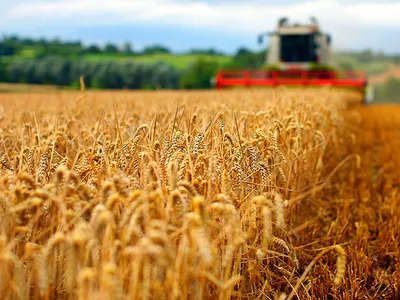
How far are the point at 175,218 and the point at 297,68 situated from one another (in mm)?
21994

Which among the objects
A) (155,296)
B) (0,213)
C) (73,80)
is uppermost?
(0,213)

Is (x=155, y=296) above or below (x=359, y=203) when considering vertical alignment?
above

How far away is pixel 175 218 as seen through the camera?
206 cm

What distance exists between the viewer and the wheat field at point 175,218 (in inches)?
66.3

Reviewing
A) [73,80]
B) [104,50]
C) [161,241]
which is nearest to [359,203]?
Answer: [161,241]

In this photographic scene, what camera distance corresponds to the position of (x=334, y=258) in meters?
3.83

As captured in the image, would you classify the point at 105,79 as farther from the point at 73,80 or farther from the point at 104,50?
the point at 104,50

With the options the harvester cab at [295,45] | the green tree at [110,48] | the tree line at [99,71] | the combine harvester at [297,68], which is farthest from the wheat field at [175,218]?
the green tree at [110,48]

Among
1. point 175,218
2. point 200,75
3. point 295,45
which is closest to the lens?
point 175,218

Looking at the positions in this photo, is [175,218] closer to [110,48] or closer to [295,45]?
[295,45]

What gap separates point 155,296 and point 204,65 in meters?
40.6

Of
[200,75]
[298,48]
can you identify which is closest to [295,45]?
[298,48]

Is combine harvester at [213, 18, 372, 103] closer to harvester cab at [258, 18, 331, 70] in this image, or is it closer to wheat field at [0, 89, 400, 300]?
harvester cab at [258, 18, 331, 70]

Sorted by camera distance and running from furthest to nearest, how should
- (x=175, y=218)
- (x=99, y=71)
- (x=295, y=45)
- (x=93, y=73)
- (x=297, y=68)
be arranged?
1. (x=93, y=73)
2. (x=99, y=71)
3. (x=295, y=45)
4. (x=297, y=68)
5. (x=175, y=218)
